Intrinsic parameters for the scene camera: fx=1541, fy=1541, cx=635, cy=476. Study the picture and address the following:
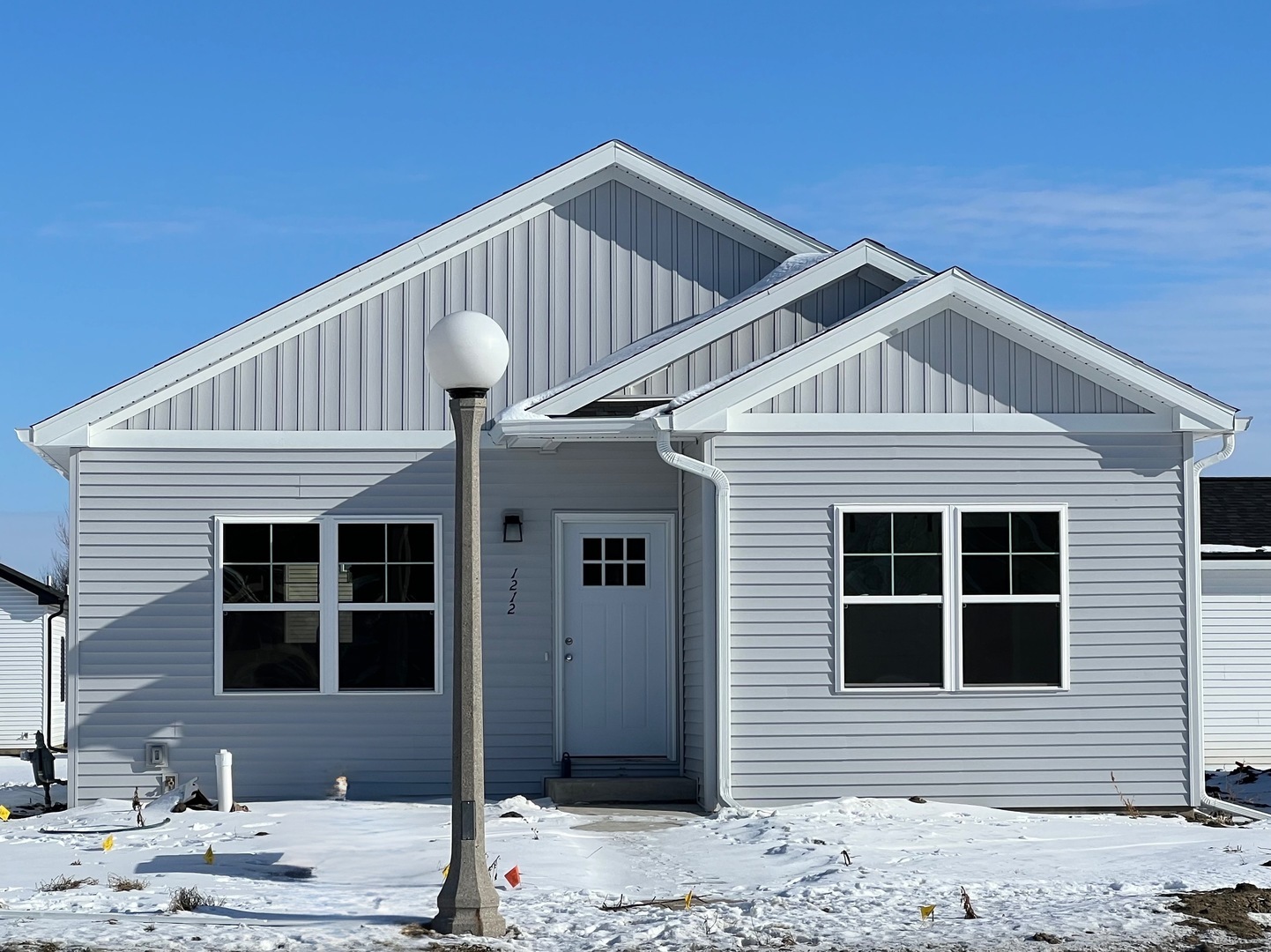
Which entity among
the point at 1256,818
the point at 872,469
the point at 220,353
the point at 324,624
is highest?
Result: the point at 220,353

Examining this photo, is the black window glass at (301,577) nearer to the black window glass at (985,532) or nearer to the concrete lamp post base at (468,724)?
the black window glass at (985,532)

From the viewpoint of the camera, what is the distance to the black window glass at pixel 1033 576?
38.2ft

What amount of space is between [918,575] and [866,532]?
1.62 ft

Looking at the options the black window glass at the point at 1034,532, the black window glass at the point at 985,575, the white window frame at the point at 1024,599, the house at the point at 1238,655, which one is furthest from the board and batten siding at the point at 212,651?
the house at the point at 1238,655

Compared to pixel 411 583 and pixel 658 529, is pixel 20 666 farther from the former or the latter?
pixel 658 529

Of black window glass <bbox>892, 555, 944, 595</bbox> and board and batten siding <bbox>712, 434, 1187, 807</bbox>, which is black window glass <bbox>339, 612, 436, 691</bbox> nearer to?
board and batten siding <bbox>712, 434, 1187, 807</bbox>

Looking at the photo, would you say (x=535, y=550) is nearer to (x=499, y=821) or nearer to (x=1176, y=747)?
(x=499, y=821)

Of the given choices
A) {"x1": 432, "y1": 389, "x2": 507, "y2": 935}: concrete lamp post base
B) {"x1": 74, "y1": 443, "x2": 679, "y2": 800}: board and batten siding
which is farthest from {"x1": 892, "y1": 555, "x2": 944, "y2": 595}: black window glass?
{"x1": 432, "y1": 389, "x2": 507, "y2": 935}: concrete lamp post base

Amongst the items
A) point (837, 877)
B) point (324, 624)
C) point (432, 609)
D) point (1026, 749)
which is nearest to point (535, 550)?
point (432, 609)

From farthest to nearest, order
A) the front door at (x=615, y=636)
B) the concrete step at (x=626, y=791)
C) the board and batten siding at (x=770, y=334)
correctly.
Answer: the front door at (x=615, y=636) → the board and batten siding at (x=770, y=334) → the concrete step at (x=626, y=791)

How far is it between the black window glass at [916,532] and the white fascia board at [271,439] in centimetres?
391

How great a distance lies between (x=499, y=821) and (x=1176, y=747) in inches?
202

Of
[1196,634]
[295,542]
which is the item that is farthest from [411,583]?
[1196,634]

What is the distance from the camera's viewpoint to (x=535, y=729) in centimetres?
1312
